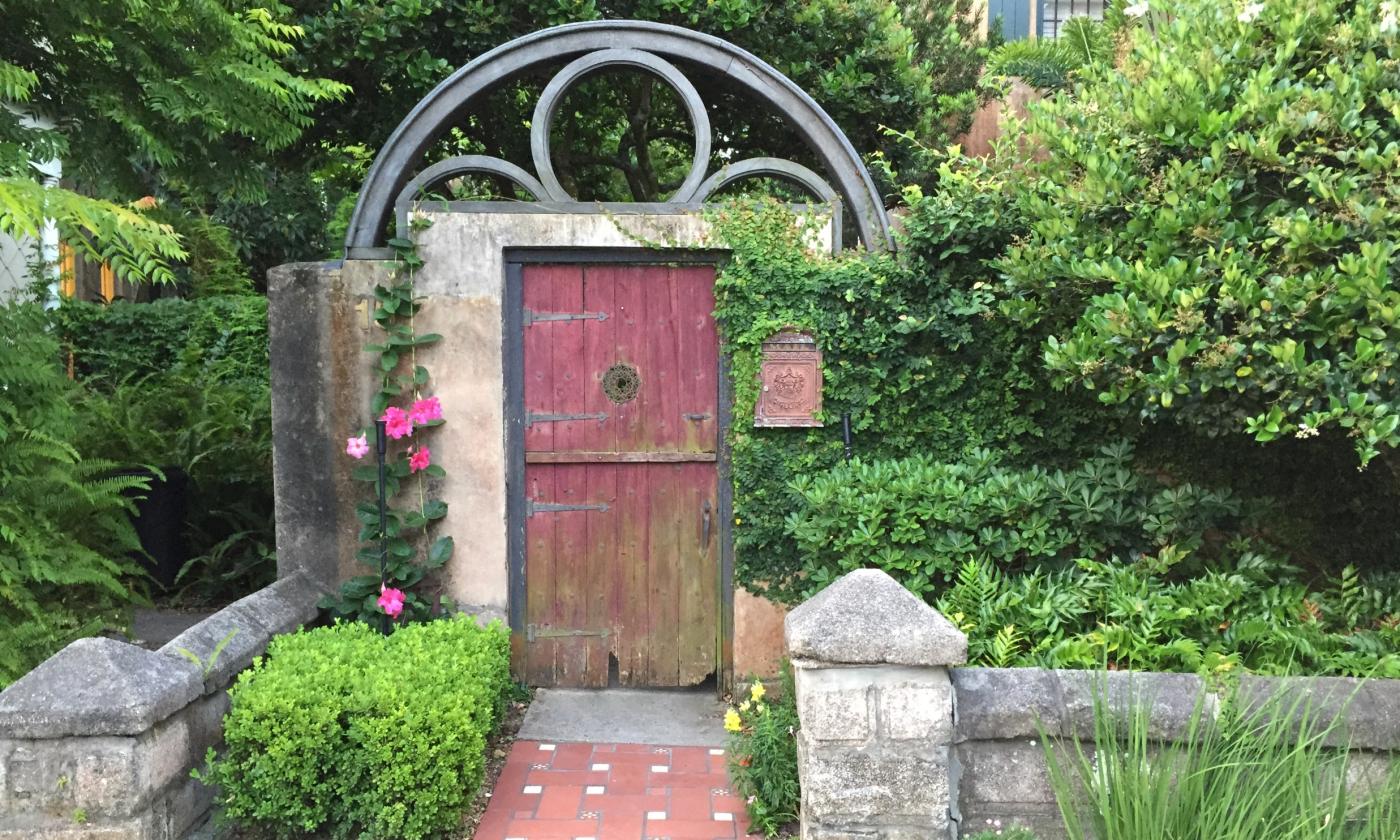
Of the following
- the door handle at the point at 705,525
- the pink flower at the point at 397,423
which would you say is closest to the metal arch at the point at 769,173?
the door handle at the point at 705,525

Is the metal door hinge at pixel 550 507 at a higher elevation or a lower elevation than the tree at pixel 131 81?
lower

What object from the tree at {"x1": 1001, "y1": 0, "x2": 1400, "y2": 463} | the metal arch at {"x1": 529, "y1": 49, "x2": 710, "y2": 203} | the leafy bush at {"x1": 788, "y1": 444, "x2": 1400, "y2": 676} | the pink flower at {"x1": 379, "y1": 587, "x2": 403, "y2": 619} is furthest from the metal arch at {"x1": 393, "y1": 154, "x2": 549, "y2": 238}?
the tree at {"x1": 1001, "y1": 0, "x2": 1400, "y2": 463}

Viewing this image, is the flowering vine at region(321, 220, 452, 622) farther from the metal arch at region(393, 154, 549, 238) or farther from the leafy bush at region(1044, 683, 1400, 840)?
the leafy bush at region(1044, 683, 1400, 840)

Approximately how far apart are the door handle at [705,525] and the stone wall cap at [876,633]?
161cm

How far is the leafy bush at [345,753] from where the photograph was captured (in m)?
3.25

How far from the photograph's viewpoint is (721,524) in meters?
4.77

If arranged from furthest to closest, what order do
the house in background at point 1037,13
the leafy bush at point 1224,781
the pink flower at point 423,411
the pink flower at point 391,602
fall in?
the house in background at point 1037,13 → the pink flower at point 423,411 → the pink flower at point 391,602 → the leafy bush at point 1224,781

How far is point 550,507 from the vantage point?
15.6 feet

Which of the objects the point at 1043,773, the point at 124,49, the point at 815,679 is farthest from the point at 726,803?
the point at 124,49

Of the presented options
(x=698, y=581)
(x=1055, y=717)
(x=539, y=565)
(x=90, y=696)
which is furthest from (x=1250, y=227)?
(x=90, y=696)

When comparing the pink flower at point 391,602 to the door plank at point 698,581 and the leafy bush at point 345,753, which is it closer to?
the leafy bush at point 345,753

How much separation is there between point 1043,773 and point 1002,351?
2.07m

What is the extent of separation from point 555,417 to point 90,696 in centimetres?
229

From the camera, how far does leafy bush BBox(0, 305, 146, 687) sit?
3852 mm
